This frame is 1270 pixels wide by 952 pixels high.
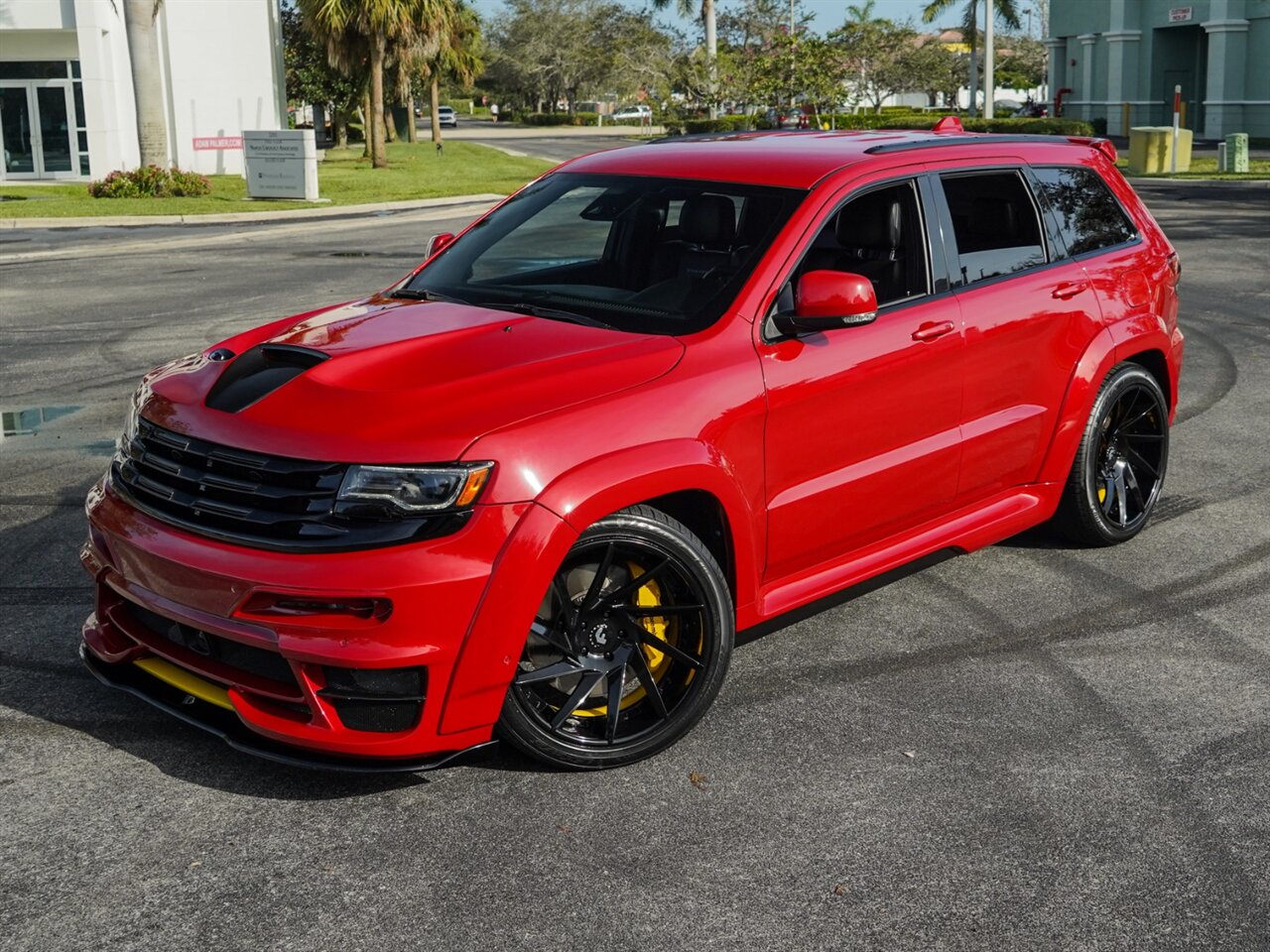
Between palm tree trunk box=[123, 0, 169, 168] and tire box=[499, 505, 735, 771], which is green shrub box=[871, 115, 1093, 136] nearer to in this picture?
palm tree trunk box=[123, 0, 169, 168]

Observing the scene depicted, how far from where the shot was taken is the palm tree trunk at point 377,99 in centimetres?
3956

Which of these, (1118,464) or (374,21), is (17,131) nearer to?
(374,21)

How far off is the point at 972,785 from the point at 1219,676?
4.49 ft

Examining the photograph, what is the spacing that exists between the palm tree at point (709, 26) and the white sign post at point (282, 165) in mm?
32507

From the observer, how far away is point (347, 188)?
111 feet

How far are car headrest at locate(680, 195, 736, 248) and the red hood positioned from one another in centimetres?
69

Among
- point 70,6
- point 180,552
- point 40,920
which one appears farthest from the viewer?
point 70,6

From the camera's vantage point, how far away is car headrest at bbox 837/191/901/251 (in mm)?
5156

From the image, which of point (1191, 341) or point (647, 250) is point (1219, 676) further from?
point (1191, 341)

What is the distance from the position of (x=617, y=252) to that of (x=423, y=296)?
29.1 inches

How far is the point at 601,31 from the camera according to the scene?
112 meters

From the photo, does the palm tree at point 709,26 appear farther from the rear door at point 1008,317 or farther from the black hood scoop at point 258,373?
the black hood scoop at point 258,373

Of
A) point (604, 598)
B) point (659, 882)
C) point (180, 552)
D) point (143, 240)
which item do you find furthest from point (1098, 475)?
point (143, 240)

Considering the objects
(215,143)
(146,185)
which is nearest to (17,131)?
(215,143)
